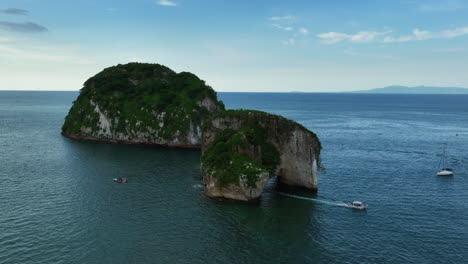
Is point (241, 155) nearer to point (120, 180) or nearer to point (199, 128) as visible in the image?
point (120, 180)

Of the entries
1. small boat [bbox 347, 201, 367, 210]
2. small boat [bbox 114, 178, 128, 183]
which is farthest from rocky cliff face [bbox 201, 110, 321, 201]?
small boat [bbox 114, 178, 128, 183]

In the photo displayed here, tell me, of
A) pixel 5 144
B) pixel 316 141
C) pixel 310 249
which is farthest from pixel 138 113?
pixel 310 249

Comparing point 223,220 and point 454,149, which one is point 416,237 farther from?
point 454,149

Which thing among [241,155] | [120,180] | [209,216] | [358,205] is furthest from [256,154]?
[120,180]

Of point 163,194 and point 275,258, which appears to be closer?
point 275,258

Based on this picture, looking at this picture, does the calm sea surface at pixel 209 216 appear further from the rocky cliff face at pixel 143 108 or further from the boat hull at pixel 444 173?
the rocky cliff face at pixel 143 108

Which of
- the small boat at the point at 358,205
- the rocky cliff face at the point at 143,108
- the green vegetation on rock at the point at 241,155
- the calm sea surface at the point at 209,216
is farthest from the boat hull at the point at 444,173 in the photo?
the rocky cliff face at the point at 143,108

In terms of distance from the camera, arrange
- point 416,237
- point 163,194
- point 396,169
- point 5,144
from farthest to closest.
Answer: point 5,144 → point 396,169 → point 163,194 → point 416,237
